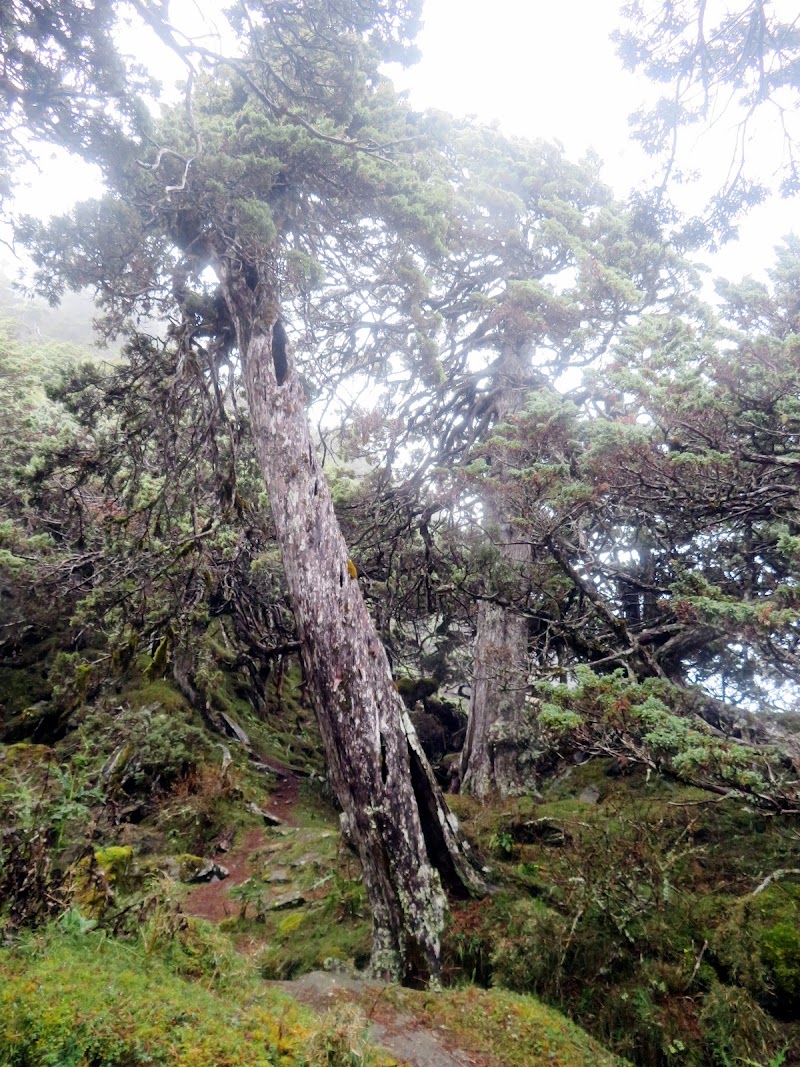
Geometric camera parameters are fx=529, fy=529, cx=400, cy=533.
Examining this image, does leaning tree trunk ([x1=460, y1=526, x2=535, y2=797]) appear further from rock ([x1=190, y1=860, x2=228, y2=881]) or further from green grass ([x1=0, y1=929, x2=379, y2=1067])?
green grass ([x1=0, y1=929, x2=379, y2=1067])

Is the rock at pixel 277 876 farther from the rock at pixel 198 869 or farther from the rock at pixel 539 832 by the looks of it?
the rock at pixel 539 832

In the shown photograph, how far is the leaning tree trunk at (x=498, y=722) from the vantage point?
8.90 m

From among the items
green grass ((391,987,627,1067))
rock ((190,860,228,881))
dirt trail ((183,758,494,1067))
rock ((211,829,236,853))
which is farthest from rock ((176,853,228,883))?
green grass ((391,987,627,1067))

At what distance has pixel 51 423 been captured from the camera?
12.5 metres

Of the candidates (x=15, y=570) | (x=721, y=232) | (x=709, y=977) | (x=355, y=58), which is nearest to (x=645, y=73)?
(x=721, y=232)

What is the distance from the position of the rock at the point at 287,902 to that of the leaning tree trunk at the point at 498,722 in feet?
11.3

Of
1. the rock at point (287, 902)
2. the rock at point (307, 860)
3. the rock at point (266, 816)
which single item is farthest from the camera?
the rock at point (266, 816)

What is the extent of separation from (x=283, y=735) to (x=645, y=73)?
1468 centimetres

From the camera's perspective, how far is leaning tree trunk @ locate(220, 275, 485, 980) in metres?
5.30

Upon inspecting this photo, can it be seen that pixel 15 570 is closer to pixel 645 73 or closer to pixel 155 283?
pixel 155 283

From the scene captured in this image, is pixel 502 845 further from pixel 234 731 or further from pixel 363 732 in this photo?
pixel 234 731

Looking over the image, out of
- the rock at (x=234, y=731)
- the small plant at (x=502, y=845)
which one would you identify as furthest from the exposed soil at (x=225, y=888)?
the small plant at (x=502, y=845)

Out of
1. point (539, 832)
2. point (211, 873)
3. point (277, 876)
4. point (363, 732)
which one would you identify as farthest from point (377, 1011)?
point (211, 873)

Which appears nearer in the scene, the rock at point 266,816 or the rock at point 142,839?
the rock at point 142,839
